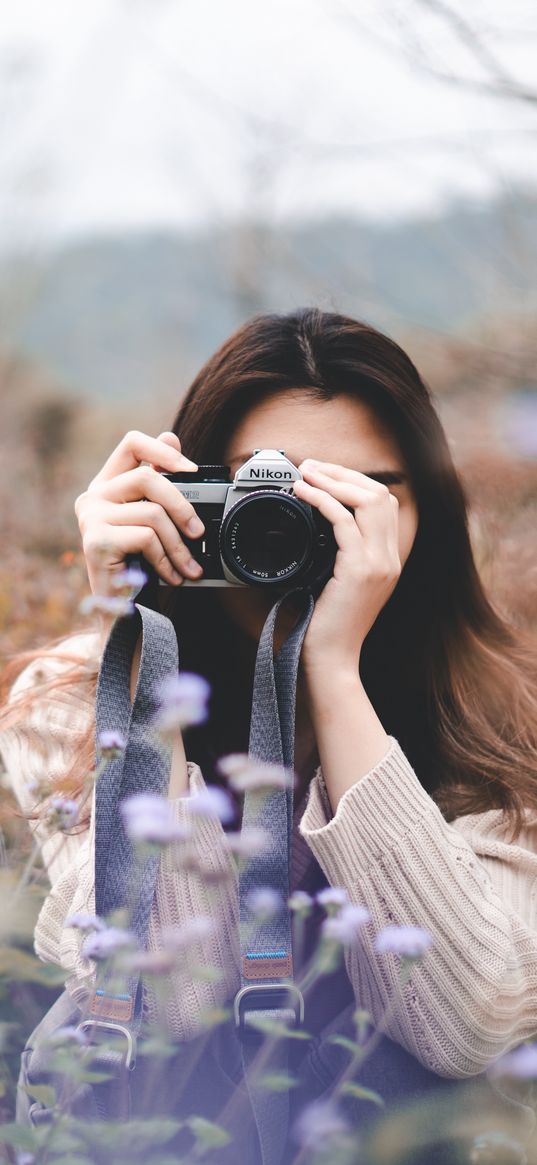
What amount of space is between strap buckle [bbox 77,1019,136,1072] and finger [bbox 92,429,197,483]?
51 centimetres

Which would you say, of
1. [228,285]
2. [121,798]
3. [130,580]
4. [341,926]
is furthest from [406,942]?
[228,285]

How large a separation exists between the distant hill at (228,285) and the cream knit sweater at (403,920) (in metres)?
0.64

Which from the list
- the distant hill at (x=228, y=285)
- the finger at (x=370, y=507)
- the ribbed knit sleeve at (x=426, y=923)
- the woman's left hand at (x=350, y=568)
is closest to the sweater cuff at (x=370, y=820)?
the ribbed knit sleeve at (x=426, y=923)

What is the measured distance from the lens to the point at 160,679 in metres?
0.90

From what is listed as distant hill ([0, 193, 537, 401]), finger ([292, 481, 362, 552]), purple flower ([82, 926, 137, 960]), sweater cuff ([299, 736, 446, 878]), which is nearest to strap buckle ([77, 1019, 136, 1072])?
purple flower ([82, 926, 137, 960])

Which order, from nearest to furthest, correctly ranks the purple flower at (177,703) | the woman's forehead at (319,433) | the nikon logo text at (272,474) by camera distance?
the purple flower at (177,703) → the nikon logo text at (272,474) → the woman's forehead at (319,433)

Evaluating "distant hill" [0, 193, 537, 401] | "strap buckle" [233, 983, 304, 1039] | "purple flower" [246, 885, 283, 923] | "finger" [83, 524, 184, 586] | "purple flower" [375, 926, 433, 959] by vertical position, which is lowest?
"strap buckle" [233, 983, 304, 1039]

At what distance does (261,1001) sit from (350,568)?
385mm

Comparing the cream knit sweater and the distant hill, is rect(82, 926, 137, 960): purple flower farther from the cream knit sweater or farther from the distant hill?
the distant hill

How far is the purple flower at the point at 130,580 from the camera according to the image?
0.93 metres

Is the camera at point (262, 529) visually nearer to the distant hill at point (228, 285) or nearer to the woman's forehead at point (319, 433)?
the woman's forehead at point (319, 433)

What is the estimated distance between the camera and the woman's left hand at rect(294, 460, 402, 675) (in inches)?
37.9

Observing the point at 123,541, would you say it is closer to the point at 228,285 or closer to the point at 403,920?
the point at 403,920

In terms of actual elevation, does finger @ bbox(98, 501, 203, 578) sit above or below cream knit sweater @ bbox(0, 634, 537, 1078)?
above
